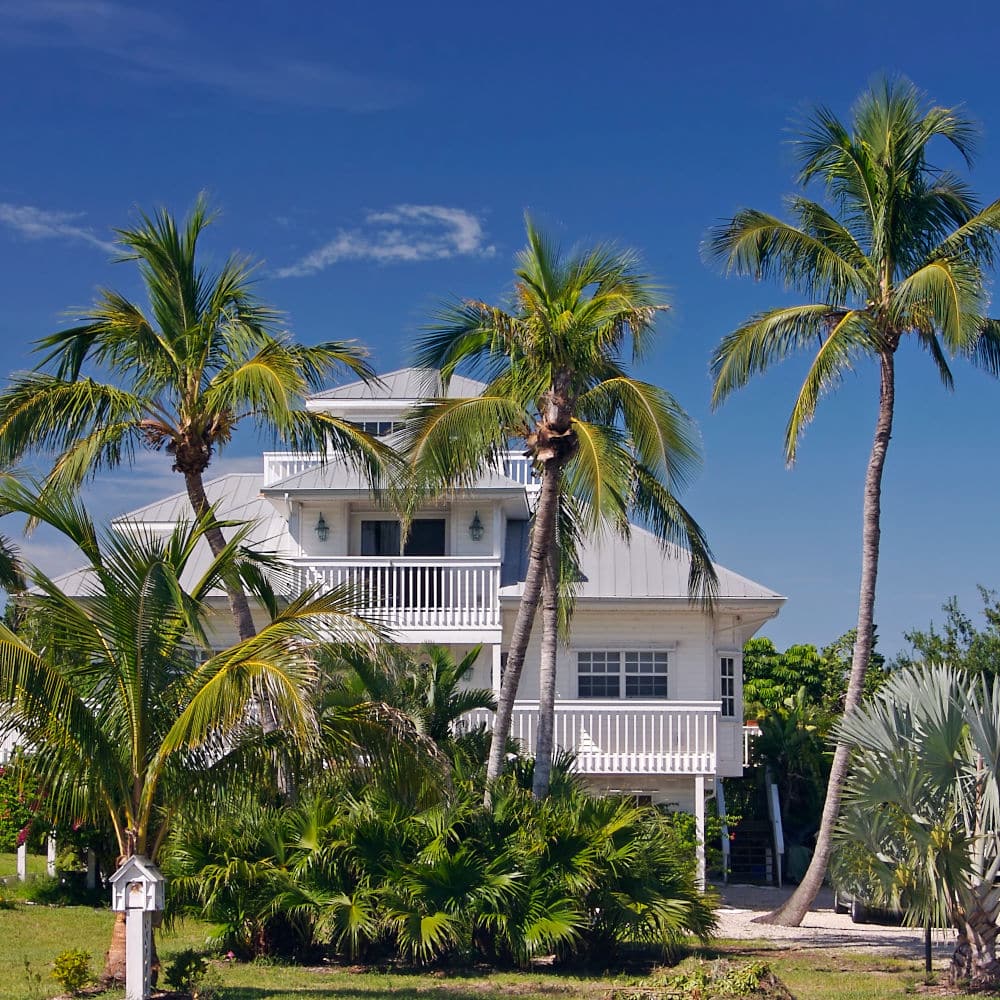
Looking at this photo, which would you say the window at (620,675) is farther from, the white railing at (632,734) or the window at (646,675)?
the white railing at (632,734)

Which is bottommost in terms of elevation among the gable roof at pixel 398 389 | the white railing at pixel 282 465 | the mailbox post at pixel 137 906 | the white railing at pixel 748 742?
the mailbox post at pixel 137 906

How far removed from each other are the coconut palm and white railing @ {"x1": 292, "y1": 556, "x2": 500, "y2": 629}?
34.8ft

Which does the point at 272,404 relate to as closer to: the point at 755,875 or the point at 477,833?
the point at 477,833

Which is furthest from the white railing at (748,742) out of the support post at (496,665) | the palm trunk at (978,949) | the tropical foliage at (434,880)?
the palm trunk at (978,949)

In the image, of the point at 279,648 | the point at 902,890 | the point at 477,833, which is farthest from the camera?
the point at 477,833

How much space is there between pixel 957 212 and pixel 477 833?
1137 cm

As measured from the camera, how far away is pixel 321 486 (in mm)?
24797

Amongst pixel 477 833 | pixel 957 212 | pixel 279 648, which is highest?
pixel 957 212

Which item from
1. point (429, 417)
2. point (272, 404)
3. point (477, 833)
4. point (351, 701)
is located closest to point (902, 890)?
point (477, 833)

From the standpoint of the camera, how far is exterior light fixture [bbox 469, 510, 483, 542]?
25.5 metres

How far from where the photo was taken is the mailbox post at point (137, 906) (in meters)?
12.1

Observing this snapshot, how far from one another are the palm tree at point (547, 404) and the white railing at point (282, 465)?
8.64 meters

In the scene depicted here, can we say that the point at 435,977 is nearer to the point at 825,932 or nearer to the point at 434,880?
the point at 434,880

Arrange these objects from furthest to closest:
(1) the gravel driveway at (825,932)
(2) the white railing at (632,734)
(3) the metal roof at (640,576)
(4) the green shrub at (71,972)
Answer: (3) the metal roof at (640,576), (2) the white railing at (632,734), (1) the gravel driveway at (825,932), (4) the green shrub at (71,972)
